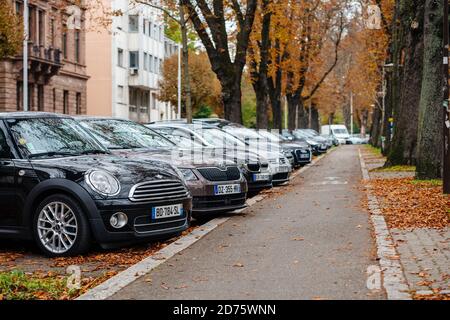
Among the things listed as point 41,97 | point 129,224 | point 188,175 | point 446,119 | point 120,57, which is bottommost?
point 129,224

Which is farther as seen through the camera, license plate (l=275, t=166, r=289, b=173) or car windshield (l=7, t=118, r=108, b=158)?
license plate (l=275, t=166, r=289, b=173)

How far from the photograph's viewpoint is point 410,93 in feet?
81.1

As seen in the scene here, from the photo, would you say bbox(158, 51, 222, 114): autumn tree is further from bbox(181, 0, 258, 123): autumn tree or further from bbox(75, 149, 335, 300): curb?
bbox(75, 149, 335, 300): curb

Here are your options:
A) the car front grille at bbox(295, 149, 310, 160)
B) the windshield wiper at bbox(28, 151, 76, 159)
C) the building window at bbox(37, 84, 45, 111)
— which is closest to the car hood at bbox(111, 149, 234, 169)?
the windshield wiper at bbox(28, 151, 76, 159)

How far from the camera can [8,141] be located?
10305 mm

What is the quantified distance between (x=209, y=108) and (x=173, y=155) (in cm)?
8039

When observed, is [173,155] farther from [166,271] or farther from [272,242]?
[166,271]

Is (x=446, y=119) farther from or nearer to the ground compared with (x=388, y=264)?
farther from the ground

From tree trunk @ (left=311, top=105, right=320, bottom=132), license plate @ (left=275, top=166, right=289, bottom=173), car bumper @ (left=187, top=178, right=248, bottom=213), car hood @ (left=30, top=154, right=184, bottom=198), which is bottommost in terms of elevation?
car bumper @ (left=187, top=178, right=248, bottom=213)

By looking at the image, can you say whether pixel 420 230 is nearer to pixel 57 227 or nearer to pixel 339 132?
pixel 57 227

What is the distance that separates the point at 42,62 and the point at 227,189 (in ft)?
119

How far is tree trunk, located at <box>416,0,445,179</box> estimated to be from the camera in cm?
1859

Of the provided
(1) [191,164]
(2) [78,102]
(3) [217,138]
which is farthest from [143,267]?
(2) [78,102]

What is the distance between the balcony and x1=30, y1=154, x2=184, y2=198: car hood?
3609 cm
